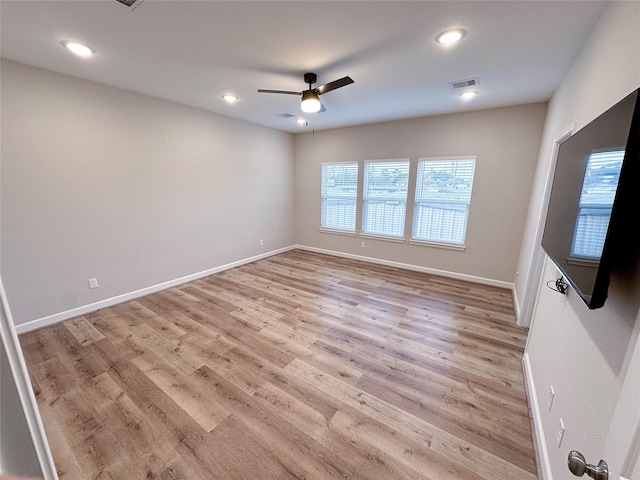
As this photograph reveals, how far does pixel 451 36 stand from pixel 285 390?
2.98 m

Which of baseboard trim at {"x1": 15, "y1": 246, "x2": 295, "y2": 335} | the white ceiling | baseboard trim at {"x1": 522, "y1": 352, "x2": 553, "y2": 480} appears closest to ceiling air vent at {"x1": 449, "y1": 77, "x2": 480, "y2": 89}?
the white ceiling

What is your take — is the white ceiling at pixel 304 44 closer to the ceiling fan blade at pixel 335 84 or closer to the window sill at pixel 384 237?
the ceiling fan blade at pixel 335 84

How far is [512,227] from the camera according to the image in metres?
3.77

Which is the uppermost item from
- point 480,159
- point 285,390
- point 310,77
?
point 310,77

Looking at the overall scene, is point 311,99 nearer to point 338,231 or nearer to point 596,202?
point 596,202

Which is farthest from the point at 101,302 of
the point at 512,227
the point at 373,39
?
the point at 512,227

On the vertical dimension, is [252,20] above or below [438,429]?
above

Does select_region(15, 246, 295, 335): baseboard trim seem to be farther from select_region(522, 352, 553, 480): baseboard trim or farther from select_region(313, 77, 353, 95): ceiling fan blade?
select_region(522, 352, 553, 480): baseboard trim

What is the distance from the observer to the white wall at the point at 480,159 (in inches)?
140

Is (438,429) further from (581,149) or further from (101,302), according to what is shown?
(101,302)

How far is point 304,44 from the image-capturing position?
2.07m

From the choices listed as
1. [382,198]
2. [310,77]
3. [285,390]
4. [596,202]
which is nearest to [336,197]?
[382,198]

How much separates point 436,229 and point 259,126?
3.75 m

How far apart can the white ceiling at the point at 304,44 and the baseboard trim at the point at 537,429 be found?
2572 mm
